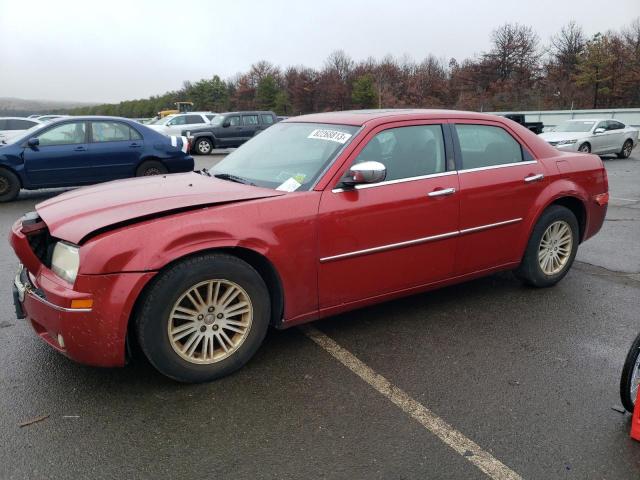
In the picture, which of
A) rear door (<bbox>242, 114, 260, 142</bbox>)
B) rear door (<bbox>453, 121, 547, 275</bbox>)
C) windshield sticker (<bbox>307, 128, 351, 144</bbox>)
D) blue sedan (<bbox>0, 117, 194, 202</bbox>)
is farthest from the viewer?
rear door (<bbox>242, 114, 260, 142</bbox>)

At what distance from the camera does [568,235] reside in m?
4.88

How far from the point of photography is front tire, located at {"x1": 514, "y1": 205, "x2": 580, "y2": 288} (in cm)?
462

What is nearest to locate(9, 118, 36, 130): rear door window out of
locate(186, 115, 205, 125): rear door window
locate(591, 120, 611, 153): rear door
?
locate(186, 115, 205, 125): rear door window

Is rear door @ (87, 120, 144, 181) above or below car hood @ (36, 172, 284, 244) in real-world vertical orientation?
above

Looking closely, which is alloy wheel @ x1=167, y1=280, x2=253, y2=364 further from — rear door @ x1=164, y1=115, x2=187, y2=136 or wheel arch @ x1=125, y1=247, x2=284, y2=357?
rear door @ x1=164, y1=115, x2=187, y2=136

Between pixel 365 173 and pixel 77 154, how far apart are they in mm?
7946

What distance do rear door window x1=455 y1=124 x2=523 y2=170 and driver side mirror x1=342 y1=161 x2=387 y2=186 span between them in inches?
39.1

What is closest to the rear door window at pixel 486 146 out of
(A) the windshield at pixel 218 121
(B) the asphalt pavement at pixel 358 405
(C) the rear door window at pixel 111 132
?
(B) the asphalt pavement at pixel 358 405

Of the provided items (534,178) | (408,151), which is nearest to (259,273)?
(408,151)

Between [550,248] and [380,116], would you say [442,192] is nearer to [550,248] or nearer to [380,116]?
[380,116]

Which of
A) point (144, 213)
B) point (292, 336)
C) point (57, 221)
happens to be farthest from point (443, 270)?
point (57, 221)

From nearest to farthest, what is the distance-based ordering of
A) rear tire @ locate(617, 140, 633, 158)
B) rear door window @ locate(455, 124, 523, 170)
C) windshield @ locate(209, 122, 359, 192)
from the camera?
windshield @ locate(209, 122, 359, 192) → rear door window @ locate(455, 124, 523, 170) → rear tire @ locate(617, 140, 633, 158)

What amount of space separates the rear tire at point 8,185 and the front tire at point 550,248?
29.3 feet

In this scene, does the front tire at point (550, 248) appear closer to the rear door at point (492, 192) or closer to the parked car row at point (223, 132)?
the rear door at point (492, 192)
